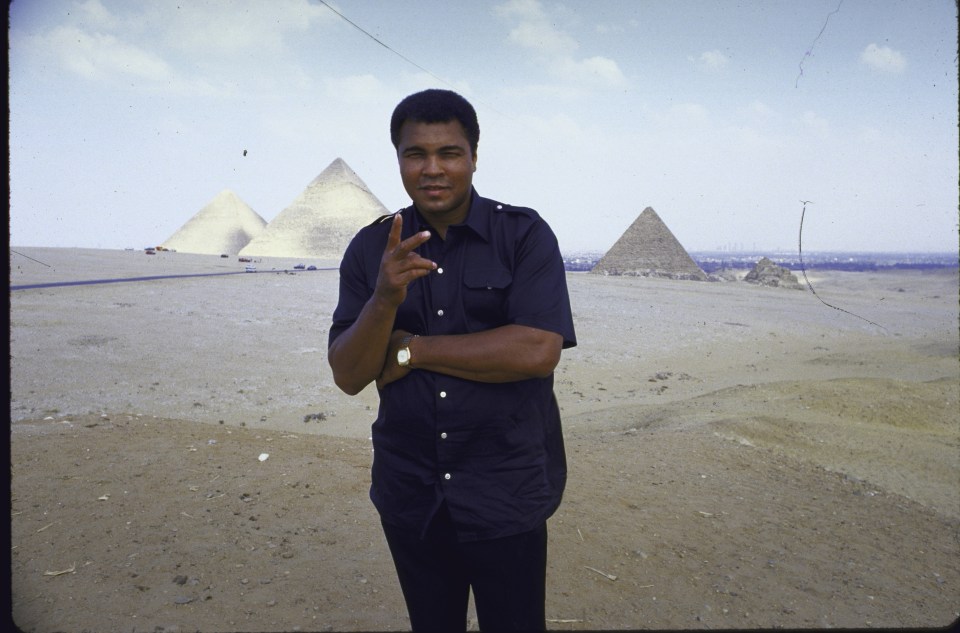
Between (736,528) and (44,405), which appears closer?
(736,528)

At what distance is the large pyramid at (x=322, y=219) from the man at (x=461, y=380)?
71.7 m

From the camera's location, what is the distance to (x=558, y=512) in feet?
11.5

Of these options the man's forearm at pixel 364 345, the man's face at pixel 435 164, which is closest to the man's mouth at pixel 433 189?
the man's face at pixel 435 164

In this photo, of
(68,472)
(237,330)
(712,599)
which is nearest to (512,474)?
(712,599)

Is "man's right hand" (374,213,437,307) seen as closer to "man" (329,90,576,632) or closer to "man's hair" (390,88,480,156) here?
"man" (329,90,576,632)

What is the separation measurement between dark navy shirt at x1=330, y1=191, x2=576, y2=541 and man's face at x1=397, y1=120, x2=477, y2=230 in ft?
0.24

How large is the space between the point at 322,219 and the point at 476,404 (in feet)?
267

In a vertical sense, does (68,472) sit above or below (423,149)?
below

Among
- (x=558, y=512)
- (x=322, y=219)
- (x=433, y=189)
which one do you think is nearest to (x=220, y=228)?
(x=322, y=219)

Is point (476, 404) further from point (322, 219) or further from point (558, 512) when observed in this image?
point (322, 219)

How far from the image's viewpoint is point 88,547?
9.59 ft

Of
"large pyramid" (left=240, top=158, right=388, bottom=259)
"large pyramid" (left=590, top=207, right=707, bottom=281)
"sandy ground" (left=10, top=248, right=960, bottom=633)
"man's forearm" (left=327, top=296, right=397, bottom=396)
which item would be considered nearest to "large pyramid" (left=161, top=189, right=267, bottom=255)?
"large pyramid" (left=240, top=158, right=388, bottom=259)

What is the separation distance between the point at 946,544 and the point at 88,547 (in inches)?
173

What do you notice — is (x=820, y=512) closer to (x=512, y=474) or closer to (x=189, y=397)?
(x=512, y=474)
